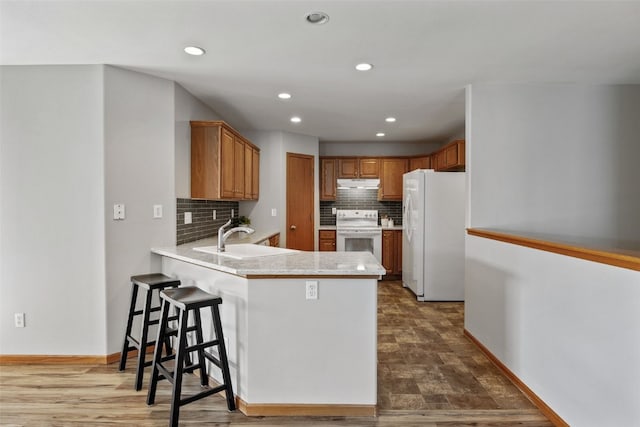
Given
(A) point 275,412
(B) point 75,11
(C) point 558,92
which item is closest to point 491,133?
(C) point 558,92

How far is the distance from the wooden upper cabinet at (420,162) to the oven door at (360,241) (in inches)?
52.9

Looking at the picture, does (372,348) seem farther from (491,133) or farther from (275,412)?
(491,133)

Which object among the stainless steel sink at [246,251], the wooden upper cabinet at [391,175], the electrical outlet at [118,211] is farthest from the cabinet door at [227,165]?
the wooden upper cabinet at [391,175]

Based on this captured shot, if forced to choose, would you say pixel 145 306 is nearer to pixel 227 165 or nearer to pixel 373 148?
pixel 227 165

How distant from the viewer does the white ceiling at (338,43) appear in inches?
76.2

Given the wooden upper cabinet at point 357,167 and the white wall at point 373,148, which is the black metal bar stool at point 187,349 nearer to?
the wooden upper cabinet at point 357,167

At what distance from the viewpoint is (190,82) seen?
3.10 m

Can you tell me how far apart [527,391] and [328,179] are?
14.4ft

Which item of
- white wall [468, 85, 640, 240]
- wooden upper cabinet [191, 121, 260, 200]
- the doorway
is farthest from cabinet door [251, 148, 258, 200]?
white wall [468, 85, 640, 240]

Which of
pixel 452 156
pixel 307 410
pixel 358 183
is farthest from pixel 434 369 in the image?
pixel 358 183

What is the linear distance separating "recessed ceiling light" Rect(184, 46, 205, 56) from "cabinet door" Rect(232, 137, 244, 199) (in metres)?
1.28

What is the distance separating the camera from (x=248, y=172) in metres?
4.39

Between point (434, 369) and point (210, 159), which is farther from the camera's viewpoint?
point (210, 159)

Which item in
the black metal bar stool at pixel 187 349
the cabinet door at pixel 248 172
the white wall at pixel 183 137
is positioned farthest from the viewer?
the cabinet door at pixel 248 172
